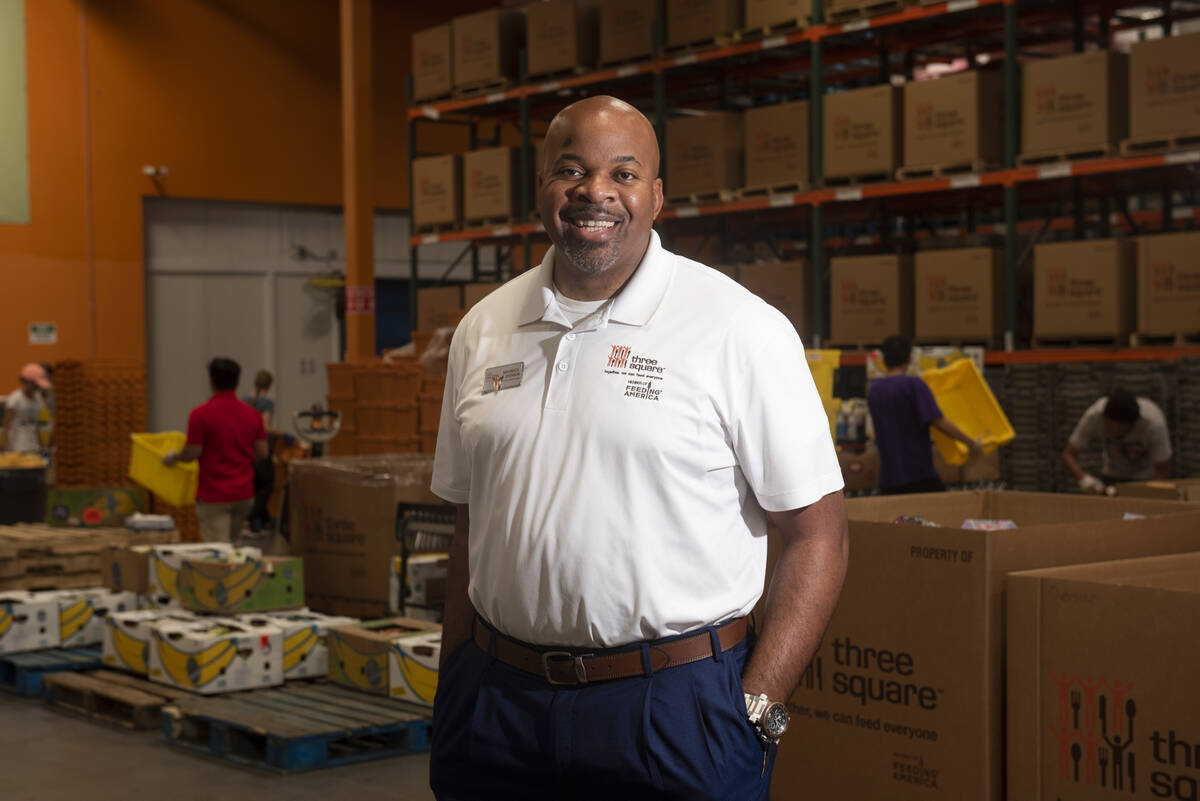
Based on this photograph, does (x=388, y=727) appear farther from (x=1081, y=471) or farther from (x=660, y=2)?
(x=660, y=2)

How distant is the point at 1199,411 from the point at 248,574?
18.7ft

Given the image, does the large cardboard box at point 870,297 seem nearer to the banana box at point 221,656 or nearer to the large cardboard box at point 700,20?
the large cardboard box at point 700,20

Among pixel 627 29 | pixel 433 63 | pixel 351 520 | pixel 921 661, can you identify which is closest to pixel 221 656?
pixel 351 520

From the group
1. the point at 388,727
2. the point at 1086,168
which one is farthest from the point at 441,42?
the point at 388,727

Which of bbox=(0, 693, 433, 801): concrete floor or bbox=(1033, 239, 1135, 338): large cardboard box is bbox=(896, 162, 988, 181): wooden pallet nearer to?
bbox=(1033, 239, 1135, 338): large cardboard box

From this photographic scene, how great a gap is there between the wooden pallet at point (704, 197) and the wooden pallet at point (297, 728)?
20.5ft

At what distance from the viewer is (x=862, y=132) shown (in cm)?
1024

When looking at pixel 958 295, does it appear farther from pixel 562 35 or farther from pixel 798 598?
pixel 798 598

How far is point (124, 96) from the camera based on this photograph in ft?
57.9

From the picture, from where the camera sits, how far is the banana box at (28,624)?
7766 millimetres

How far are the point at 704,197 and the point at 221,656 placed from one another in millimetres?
6521

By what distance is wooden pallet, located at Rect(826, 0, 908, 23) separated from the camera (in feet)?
33.6

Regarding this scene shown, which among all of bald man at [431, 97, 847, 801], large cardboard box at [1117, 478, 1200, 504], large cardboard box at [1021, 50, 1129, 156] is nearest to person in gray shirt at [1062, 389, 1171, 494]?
large cardboard box at [1117, 478, 1200, 504]

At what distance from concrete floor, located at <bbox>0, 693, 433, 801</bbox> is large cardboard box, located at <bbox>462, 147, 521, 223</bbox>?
7964mm
